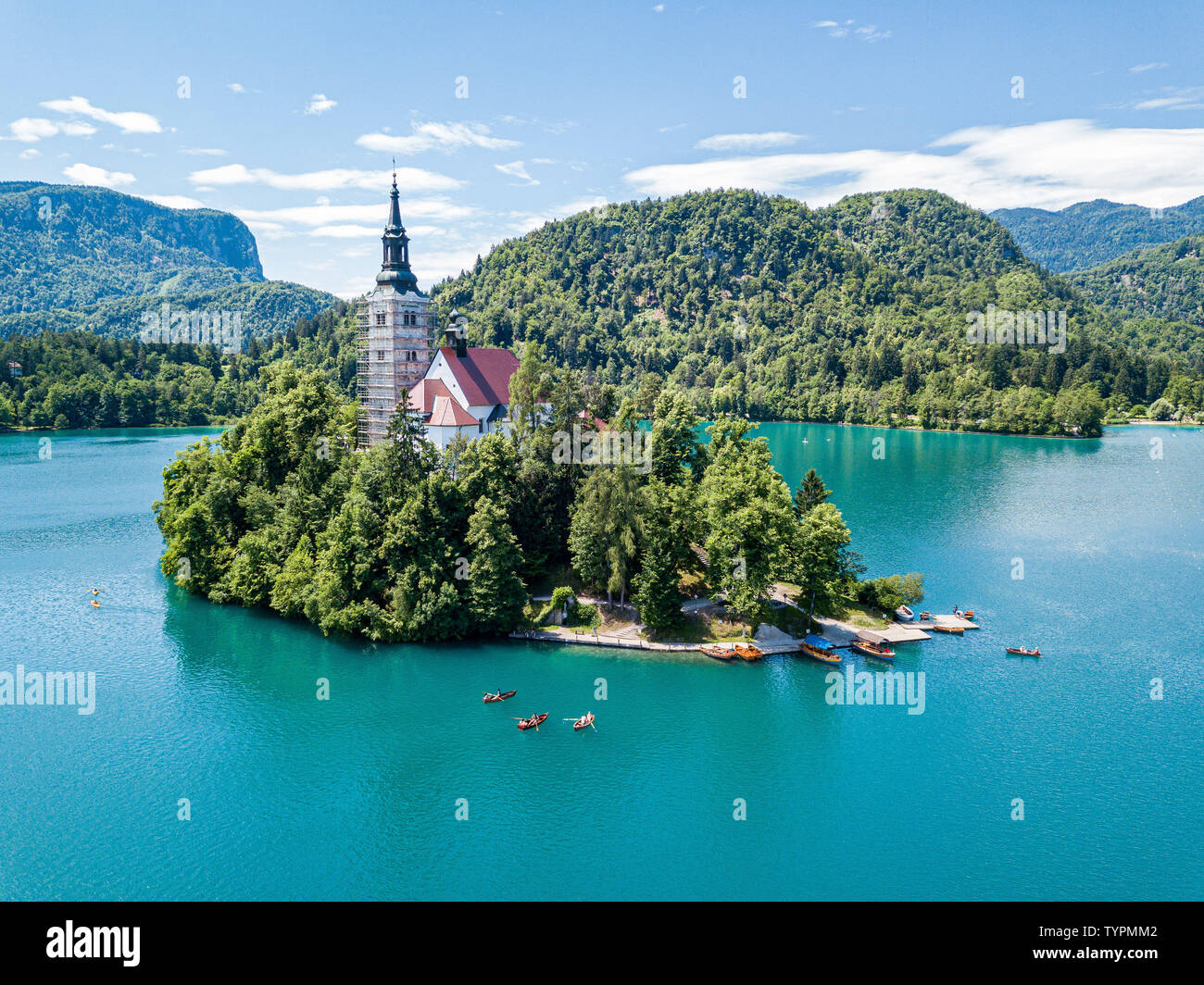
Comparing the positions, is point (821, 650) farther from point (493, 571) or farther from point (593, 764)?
point (493, 571)

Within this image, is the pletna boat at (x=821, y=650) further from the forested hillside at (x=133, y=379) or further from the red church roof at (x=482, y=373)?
the forested hillside at (x=133, y=379)

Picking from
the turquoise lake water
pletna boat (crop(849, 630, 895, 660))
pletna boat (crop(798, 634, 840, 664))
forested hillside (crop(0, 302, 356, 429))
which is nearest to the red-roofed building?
the turquoise lake water

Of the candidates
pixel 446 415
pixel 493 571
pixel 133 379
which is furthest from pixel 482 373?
pixel 133 379

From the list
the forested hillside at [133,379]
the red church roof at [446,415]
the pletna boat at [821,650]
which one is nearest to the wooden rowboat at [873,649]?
the pletna boat at [821,650]

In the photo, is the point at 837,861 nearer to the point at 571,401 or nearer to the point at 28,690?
the point at 571,401

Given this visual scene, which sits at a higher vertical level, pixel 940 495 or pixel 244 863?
pixel 940 495

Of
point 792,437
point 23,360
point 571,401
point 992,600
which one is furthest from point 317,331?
point 992,600
